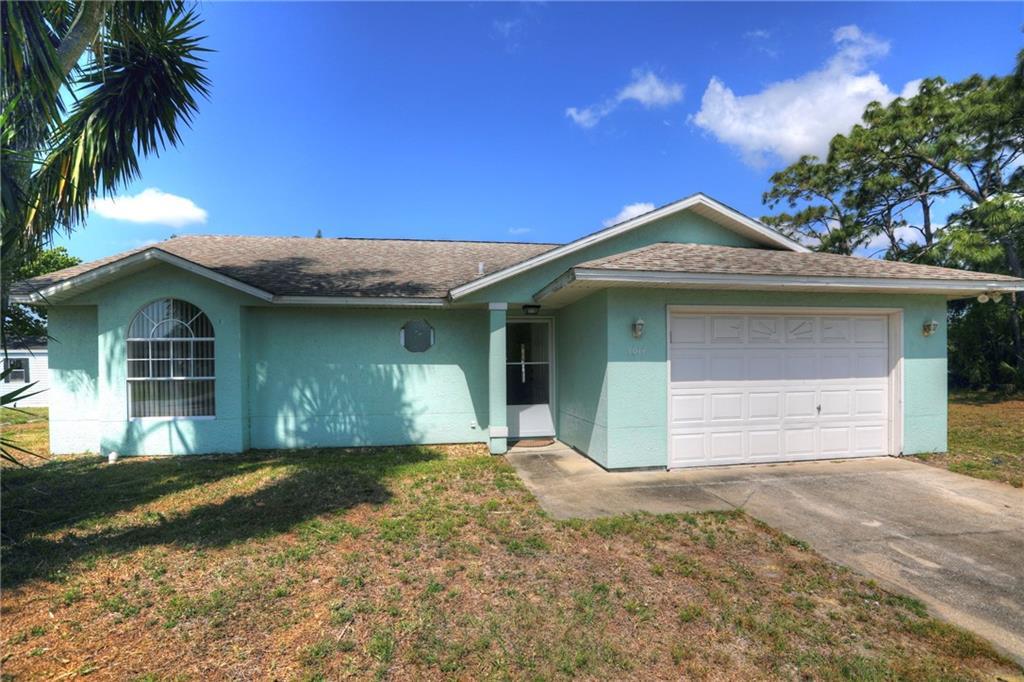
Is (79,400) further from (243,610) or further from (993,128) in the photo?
(993,128)

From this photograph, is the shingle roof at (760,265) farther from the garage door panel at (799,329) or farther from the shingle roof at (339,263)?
the shingle roof at (339,263)

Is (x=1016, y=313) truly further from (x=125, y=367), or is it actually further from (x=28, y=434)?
(x=28, y=434)

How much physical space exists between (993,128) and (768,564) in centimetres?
2072

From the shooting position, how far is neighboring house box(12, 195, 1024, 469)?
7.43 metres

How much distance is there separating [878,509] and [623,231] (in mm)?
5797

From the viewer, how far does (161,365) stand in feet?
28.8

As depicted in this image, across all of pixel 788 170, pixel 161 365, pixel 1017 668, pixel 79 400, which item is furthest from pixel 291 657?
pixel 788 170

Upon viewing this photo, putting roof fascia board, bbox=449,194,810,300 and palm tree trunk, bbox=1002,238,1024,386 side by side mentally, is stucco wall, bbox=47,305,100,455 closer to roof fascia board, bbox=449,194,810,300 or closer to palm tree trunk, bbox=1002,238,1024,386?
roof fascia board, bbox=449,194,810,300

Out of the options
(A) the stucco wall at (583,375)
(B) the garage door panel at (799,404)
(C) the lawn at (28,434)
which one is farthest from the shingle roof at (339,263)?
(B) the garage door panel at (799,404)

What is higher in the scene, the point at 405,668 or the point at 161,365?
the point at 161,365

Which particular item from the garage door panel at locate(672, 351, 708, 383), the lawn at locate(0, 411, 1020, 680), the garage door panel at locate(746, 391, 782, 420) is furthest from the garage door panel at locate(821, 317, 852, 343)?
the lawn at locate(0, 411, 1020, 680)

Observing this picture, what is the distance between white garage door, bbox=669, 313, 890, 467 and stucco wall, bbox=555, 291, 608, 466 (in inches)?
44.4

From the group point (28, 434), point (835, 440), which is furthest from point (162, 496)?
point (835, 440)

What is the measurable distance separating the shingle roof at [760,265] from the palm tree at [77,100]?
6200 mm
